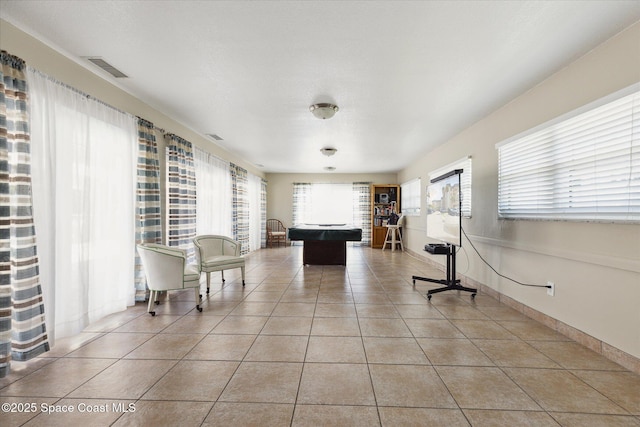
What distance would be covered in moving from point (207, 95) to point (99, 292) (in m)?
2.55

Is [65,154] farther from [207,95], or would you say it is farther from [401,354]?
[401,354]

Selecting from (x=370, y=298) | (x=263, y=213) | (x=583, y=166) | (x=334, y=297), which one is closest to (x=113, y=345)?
(x=334, y=297)

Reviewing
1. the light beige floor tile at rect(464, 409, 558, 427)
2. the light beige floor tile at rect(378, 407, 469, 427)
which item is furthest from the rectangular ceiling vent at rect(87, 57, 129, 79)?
the light beige floor tile at rect(464, 409, 558, 427)

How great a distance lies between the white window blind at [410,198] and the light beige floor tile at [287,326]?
215 inches

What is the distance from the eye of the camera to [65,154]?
2791 mm

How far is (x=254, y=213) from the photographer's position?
9.23 m

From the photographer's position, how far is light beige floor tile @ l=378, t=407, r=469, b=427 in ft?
5.46

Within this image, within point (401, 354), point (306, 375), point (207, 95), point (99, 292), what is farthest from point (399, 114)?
point (99, 292)

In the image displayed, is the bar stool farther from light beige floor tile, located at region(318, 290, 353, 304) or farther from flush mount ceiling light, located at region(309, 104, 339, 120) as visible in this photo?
flush mount ceiling light, located at region(309, 104, 339, 120)

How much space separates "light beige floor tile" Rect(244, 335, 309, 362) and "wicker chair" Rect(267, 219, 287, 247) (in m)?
7.38

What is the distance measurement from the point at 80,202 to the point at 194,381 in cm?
216

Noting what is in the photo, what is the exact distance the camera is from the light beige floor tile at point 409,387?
72.9 inches

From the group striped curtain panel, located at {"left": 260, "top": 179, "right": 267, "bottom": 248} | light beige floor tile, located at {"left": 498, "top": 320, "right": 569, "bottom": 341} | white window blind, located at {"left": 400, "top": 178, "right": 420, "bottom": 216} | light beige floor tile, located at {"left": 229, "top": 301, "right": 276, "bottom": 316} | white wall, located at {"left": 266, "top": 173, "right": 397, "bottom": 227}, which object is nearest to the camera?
light beige floor tile, located at {"left": 498, "top": 320, "right": 569, "bottom": 341}

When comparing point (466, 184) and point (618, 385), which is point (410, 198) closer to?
point (466, 184)
